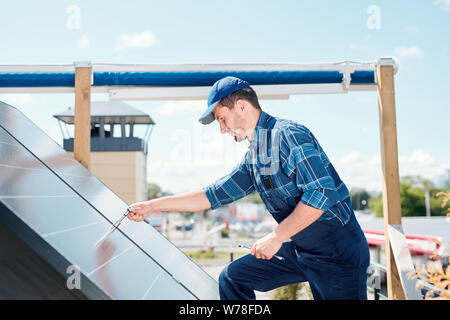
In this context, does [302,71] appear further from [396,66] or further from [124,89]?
[124,89]

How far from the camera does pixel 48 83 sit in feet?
9.39

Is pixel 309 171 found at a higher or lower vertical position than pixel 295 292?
higher

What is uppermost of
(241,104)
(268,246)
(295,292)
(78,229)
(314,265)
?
(241,104)

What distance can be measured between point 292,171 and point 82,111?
1807mm

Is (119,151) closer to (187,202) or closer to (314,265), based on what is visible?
(187,202)

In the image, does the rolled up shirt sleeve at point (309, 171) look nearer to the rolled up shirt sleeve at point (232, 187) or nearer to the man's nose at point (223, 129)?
the man's nose at point (223, 129)

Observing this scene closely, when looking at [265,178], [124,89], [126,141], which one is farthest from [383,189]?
[126,141]

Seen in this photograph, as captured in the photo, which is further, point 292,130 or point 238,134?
point 238,134

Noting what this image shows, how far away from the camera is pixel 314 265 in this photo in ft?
5.59

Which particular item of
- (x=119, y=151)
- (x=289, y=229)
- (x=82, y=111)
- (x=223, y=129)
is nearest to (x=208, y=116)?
(x=223, y=129)

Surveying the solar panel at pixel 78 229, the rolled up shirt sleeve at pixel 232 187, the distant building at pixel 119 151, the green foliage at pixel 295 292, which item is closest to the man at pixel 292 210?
the rolled up shirt sleeve at pixel 232 187

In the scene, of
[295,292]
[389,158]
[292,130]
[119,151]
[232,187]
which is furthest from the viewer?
[119,151]
